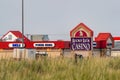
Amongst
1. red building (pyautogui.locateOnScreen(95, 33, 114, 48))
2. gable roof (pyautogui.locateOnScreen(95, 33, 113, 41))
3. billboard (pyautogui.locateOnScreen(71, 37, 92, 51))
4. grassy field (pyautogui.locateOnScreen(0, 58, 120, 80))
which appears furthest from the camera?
gable roof (pyautogui.locateOnScreen(95, 33, 113, 41))

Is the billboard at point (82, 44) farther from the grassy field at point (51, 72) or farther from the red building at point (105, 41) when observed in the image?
the grassy field at point (51, 72)

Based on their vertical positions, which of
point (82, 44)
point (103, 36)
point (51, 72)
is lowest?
point (51, 72)

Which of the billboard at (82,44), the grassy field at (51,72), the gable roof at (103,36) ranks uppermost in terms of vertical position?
the gable roof at (103,36)

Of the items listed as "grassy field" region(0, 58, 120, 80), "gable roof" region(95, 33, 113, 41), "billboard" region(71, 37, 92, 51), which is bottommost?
"grassy field" region(0, 58, 120, 80)

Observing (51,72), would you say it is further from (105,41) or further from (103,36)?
(103,36)

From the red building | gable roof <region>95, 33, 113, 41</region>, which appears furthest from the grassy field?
gable roof <region>95, 33, 113, 41</region>

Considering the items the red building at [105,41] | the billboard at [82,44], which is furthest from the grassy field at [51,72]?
the red building at [105,41]

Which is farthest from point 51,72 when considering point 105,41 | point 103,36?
point 103,36

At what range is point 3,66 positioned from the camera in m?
13.0

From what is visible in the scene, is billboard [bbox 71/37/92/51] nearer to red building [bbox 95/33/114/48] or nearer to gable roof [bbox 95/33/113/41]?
red building [bbox 95/33/114/48]

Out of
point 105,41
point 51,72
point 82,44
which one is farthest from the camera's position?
point 105,41

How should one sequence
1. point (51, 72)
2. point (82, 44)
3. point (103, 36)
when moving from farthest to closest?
1. point (103, 36)
2. point (82, 44)
3. point (51, 72)

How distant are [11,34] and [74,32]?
29.0 m

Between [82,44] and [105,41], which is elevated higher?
[105,41]
